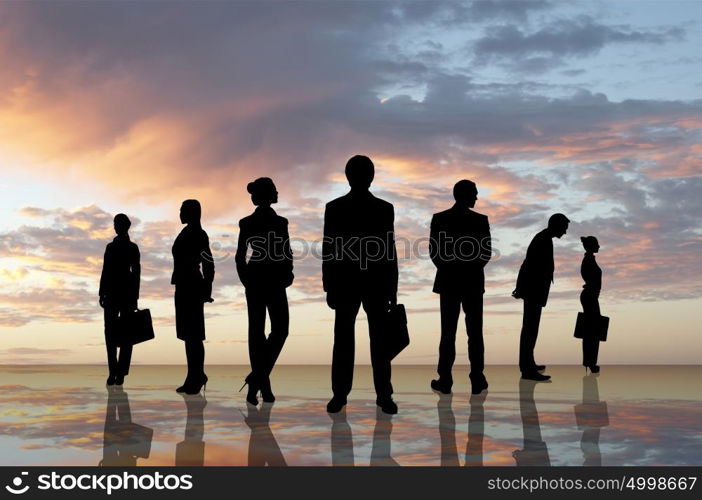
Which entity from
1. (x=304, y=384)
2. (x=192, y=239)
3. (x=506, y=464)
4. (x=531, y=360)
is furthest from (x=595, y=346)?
(x=506, y=464)

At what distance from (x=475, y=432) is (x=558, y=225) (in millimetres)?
5966

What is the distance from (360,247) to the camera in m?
8.05

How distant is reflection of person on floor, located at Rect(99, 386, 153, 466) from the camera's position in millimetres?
6022

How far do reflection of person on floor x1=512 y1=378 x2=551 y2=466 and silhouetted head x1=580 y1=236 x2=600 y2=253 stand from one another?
4471 mm

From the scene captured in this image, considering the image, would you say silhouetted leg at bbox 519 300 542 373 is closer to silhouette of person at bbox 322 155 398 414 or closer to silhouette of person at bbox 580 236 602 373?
silhouette of person at bbox 580 236 602 373

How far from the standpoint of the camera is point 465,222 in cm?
1027

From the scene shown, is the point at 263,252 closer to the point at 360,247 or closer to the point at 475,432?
the point at 360,247

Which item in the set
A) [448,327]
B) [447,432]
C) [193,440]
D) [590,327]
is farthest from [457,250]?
[590,327]

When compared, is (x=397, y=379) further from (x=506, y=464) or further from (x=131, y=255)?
(x=506, y=464)

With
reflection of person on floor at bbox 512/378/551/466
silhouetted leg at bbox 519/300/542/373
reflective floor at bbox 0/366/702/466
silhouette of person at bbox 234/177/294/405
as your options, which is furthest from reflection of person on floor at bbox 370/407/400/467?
silhouetted leg at bbox 519/300/542/373

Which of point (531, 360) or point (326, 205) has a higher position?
point (326, 205)

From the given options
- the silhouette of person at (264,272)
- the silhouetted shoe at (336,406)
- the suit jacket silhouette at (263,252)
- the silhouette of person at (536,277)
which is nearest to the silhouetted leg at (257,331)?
the silhouette of person at (264,272)
